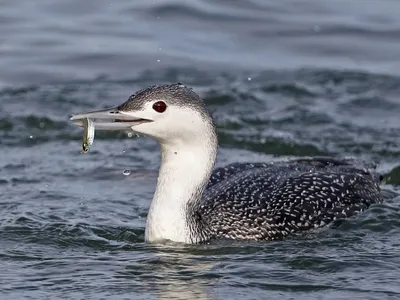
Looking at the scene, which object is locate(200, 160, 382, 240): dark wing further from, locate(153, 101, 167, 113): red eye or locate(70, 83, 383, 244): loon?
locate(153, 101, 167, 113): red eye

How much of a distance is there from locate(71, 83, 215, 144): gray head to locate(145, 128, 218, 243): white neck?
0.13 m

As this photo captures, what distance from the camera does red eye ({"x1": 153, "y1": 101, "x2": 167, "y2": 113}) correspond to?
916cm

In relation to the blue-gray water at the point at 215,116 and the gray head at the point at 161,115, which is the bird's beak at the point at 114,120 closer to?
the gray head at the point at 161,115

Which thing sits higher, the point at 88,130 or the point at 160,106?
the point at 160,106

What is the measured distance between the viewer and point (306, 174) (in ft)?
35.7

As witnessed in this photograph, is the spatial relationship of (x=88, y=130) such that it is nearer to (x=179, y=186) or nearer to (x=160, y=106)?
(x=160, y=106)

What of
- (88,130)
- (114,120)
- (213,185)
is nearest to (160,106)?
(114,120)

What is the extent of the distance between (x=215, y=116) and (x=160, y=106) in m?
4.69

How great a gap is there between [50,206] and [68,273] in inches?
78.6

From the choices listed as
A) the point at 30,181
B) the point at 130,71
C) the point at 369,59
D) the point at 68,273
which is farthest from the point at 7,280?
the point at 369,59

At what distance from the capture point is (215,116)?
13836 mm

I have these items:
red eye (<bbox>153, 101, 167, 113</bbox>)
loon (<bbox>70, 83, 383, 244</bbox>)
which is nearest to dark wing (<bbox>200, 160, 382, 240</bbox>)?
loon (<bbox>70, 83, 383, 244</bbox>)

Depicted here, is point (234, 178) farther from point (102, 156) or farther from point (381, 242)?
point (102, 156)

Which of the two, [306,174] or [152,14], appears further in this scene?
[152,14]
